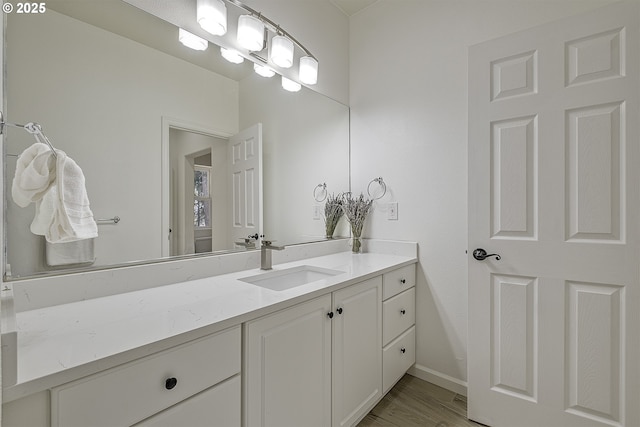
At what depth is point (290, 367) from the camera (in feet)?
3.83

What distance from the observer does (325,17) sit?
7.47 ft

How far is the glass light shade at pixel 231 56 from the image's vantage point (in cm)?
159

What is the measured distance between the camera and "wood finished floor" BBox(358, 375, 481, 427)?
165 centimetres

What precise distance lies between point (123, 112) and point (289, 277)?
1.10 m

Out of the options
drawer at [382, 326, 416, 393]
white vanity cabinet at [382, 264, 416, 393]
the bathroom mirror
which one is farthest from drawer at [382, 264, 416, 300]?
the bathroom mirror

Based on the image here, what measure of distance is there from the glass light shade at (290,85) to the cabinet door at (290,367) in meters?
1.38

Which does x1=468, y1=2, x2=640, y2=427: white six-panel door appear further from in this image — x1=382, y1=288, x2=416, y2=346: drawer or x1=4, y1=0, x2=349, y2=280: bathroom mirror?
x1=4, y1=0, x2=349, y2=280: bathroom mirror

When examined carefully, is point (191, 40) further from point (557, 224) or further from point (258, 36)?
point (557, 224)

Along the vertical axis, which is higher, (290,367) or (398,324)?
(290,367)

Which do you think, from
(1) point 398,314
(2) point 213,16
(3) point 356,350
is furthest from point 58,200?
(1) point 398,314

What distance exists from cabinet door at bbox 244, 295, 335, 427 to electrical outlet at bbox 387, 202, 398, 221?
1046 mm

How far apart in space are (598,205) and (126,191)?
6.67 feet

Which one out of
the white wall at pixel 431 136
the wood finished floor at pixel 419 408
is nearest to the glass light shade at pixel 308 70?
the white wall at pixel 431 136

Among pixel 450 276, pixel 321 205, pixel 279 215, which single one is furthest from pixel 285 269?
pixel 450 276
